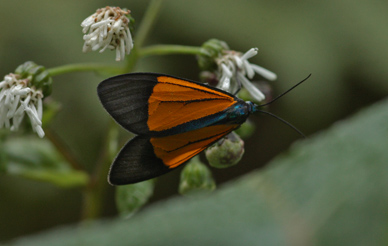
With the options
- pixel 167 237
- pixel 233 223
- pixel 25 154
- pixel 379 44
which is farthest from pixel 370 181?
pixel 379 44

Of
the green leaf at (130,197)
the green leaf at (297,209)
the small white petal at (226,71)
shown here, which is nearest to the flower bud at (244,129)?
the small white petal at (226,71)

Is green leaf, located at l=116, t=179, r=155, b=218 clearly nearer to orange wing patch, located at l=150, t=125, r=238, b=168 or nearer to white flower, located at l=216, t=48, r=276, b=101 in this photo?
orange wing patch, located at l=150, t=125, r=238, b=168

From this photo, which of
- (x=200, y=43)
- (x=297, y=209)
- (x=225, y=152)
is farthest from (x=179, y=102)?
(x=200, y=43)

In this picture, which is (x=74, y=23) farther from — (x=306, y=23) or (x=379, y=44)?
(x=379, y=44)

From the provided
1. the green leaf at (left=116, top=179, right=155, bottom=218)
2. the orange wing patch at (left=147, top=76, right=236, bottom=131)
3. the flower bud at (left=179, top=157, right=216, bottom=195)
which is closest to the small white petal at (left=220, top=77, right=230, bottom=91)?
the orange wing patch at (left=147, top=76, right=236, bottom=131)

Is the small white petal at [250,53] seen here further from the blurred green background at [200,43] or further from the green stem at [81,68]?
the blurred green background at [200,43]
